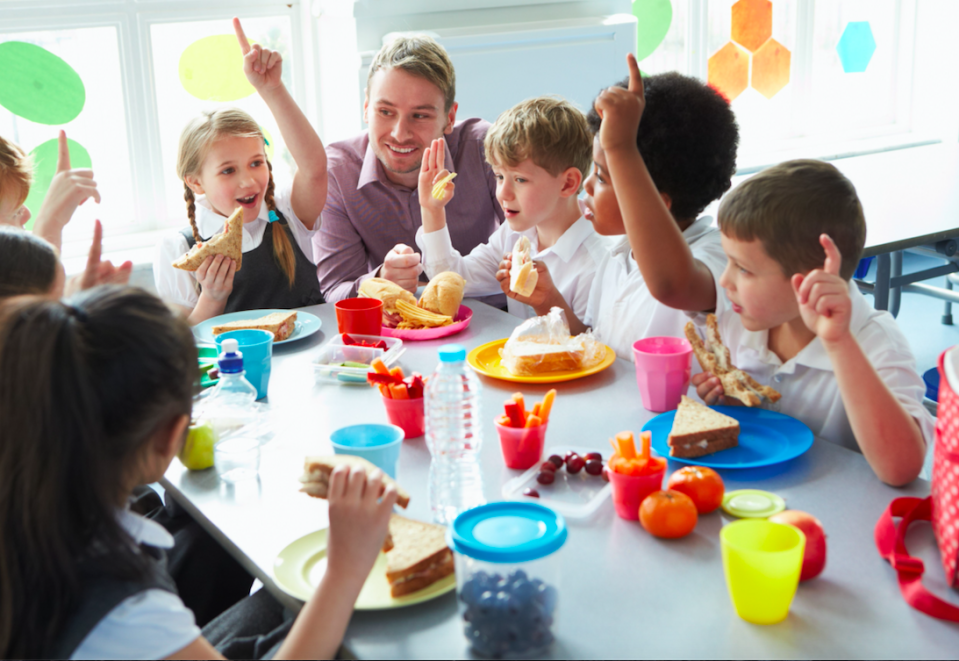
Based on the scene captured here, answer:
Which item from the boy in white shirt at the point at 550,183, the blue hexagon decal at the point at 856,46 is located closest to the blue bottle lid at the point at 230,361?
the boy in white shirt at the point at 550,183

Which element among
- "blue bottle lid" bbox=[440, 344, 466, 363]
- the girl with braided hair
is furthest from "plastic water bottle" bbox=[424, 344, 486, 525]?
the girl with braided hair

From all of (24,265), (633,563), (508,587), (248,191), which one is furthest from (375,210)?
(508,587)

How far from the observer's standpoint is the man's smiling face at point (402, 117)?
2.67 m

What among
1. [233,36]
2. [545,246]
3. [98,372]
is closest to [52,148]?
[233,36]

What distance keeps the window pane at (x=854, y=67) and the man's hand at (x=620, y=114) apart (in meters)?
4.13

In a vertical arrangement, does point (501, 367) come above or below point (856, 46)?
Result: below

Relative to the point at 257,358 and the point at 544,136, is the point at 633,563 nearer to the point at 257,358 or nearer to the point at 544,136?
the point at 257,358

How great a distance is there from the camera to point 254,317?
2.21 m

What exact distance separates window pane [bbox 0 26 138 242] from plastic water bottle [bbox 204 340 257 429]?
7.78 ft

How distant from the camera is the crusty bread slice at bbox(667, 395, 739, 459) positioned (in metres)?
1.37

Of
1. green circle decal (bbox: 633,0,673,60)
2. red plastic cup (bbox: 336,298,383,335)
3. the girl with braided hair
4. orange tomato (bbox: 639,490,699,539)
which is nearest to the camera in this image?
orange tomato (bbox: 639,490,699,539)

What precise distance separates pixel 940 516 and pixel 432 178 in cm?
174

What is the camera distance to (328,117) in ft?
12.7

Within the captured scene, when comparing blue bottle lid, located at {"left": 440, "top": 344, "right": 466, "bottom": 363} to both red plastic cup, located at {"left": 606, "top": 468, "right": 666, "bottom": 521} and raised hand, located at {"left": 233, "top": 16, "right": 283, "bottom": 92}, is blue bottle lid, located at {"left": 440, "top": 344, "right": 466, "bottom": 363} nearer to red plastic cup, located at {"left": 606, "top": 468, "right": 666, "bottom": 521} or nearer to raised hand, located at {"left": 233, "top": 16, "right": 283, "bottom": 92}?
red plastic cup, located at {"left": 606, "top": 468, "right": 666, "bottom": 521}
